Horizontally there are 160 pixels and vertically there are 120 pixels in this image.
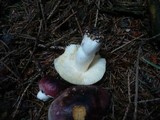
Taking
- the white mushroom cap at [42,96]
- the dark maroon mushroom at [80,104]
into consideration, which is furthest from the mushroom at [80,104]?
the white mushroom cap at [42,96]

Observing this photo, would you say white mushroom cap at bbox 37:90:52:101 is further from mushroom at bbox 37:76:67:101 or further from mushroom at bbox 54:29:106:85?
mushroom at bbox 54:29:106:85

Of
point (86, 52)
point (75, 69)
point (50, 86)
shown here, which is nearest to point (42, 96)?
point (50, 86)

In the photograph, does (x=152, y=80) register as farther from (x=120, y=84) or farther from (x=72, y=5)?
(x=72, y=5)

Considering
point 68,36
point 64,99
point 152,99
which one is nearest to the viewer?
point 64,99

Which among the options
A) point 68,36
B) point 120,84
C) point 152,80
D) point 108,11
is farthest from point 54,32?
point 152,80

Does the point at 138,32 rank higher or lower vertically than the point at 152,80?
higher

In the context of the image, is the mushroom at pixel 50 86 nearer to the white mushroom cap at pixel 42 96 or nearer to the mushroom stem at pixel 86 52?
the white mushroom cap at pixel 42 96
